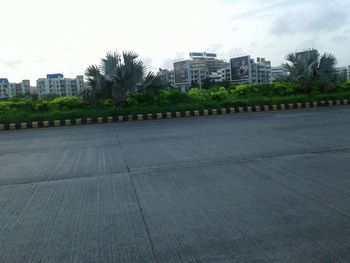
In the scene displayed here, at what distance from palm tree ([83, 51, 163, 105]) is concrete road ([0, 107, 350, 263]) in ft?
32.5

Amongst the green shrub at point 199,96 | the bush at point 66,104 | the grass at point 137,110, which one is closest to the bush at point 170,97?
the green shrub at point 199,96

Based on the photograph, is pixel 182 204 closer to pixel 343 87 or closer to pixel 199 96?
pixel 199 96

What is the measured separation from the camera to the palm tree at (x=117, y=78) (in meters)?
17.6

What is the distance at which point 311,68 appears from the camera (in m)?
21.0

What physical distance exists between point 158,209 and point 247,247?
1.31 meters

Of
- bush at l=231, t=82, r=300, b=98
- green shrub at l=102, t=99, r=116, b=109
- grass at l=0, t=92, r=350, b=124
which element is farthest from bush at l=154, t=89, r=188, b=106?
bush at l=231, t=82, r=300, b=98

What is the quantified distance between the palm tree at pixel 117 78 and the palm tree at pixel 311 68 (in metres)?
8.66

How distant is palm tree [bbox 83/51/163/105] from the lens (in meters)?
17.6

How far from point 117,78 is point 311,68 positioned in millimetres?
11008

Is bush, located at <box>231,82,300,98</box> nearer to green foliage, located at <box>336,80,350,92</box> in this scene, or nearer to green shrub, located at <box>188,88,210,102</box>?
green shrub, located at <box>188,88,210,102</box>

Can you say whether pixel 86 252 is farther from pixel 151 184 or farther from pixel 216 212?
pixel 151 184

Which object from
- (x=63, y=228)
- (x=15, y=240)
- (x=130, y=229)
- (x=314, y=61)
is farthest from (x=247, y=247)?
(x=314, y=61)

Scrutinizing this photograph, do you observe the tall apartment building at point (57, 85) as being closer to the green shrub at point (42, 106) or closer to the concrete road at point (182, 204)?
the green shrub at point (42, 106)

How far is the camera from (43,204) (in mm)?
4590
